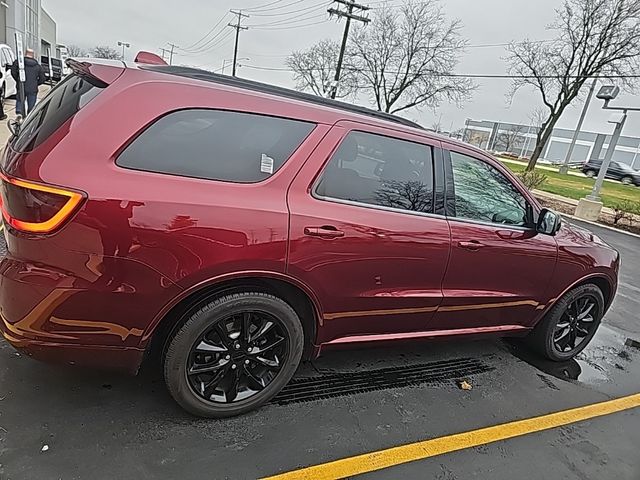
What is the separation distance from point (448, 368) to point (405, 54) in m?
36.5

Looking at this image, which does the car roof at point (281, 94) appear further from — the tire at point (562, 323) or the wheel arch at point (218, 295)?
the tire at point (562, 323)

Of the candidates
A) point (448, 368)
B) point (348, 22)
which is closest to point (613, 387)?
point (448, 368)

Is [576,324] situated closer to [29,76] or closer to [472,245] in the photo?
[472,245]

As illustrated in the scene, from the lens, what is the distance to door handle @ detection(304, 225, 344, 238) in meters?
2.42

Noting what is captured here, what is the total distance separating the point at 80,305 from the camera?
2.07m

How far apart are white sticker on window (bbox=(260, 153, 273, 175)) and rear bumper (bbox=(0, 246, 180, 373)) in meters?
0.73

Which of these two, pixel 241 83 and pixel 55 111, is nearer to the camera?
pixel 55 111

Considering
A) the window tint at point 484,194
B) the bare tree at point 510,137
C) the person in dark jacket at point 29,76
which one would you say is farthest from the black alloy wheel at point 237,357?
the bare tree at point 510,137

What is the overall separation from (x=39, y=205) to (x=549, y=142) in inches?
3263

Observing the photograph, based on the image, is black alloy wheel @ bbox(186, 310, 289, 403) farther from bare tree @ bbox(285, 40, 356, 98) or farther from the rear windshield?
bare tree @ bbox(285, 40, 356, 98)

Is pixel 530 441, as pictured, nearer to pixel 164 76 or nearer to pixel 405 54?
pixel 164 76

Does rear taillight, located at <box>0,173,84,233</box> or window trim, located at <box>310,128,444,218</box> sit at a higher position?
window trim, located at <box>310,128,444,218</box>

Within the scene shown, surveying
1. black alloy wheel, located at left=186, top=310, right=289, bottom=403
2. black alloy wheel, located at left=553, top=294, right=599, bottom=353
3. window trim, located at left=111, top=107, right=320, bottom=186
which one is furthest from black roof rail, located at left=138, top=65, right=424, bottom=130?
black alloy wheel, located at left=553, top=294, right=599, bottom=353

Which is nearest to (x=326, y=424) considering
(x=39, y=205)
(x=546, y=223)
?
(x=39, y=205)
